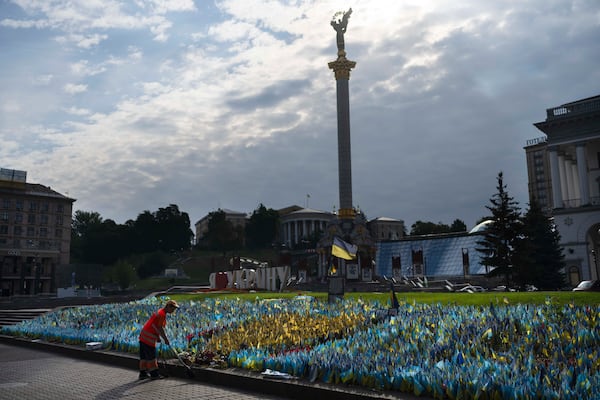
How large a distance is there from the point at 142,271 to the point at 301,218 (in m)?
52.9

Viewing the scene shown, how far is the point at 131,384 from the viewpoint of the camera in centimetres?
1233

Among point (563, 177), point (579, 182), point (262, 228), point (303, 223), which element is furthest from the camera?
point (303, 223)

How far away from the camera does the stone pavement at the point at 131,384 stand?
33.7ft

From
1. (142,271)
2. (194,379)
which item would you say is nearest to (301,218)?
(142,271)

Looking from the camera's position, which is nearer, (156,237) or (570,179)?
(570,179)

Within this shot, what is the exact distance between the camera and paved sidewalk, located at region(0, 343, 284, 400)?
10.9 m

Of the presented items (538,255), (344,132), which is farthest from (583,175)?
(344,132)

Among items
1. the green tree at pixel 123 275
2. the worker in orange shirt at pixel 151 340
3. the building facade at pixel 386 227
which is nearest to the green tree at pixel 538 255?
the worker in orange shirt at pixel 151 340

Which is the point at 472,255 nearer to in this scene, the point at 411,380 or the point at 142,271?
the point at 411,380

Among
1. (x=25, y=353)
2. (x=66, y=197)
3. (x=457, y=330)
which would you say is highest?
(x=66, y=197)

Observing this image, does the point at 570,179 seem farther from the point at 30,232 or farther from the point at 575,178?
the point at 30,232

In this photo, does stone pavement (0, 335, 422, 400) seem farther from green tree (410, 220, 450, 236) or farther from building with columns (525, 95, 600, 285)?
green tree (410, 220, 450, 236)

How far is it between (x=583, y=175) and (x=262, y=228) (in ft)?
315

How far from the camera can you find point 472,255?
2739 inches
